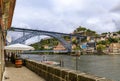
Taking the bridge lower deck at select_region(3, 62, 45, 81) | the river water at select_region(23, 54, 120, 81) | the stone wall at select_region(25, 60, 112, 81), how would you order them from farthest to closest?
the river water at select_region(23, 54, 120, 81) < the bridge lower deck at select_region(3, 62, 45, 81) < the stone wall at select_region(25, 60, 112, 81)

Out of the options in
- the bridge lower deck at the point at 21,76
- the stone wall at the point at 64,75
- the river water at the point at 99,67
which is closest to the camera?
the stone wall at the point at 64,75

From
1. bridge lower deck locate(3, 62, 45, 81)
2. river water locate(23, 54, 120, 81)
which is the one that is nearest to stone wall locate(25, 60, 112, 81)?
bridge lower deck locate(3, 62, 45, 81)

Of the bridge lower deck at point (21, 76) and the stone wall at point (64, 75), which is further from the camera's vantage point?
the bridge lower deck at point (21, 76)

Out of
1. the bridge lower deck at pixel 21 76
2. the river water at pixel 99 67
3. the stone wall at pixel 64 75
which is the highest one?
the stone wall at pixel 64 75

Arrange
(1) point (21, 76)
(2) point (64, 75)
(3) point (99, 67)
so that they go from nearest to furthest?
1. (2) point (64, 75)
2. (1) point (21, 76)
3. (3) point (99, 67)

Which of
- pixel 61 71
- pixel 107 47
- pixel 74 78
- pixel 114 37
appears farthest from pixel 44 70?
pixel 114 37

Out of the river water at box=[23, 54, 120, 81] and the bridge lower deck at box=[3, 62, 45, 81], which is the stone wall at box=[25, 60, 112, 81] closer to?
the bridge lower deck at box=[3, 62, 45, 81]

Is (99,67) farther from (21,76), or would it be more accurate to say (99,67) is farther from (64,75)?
(64,75)

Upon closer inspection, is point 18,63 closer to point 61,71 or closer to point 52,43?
point 61,71


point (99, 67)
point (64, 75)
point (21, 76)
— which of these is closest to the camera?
point (64, 75)

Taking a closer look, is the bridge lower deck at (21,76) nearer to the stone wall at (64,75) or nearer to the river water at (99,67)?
the stone wall at (64,75)

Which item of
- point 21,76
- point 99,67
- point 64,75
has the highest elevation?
point 64,75

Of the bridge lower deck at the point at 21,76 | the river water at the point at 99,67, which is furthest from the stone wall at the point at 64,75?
→ the river water at the point at 99,67

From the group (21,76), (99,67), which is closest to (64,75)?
(21,76)
